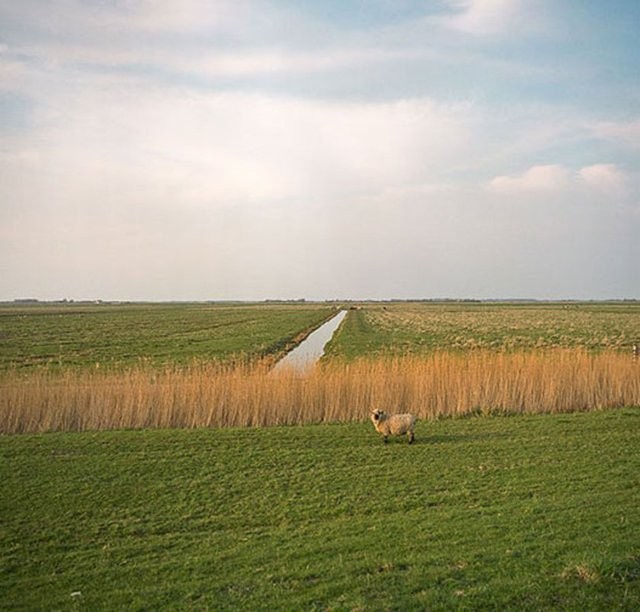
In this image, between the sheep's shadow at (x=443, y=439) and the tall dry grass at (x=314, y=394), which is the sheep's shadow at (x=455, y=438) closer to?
the sheep's shadow at (x=443, y=439)

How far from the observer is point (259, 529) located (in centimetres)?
712

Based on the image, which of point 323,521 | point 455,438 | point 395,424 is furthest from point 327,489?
point 455,438

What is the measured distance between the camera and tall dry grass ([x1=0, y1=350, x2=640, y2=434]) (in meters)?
13.7

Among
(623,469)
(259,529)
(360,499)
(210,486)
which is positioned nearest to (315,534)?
(259,529)

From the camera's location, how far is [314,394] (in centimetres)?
1453

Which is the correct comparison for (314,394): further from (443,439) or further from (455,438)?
(455,438)

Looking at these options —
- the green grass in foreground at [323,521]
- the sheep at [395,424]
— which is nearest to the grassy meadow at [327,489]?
the green grass in foreground at [323,521]

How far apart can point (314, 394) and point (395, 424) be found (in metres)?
3.60

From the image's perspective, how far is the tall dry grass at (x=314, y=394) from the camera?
13.7 m

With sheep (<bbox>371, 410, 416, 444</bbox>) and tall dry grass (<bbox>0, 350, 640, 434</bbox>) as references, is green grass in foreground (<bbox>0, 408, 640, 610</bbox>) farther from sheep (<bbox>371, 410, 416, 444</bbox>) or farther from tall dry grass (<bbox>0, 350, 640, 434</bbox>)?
tall dry grass (<bbox>0, 350, 640, 434</bbox>)

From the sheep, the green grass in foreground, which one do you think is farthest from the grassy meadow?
the sheep

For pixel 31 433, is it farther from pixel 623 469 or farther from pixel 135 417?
pixel 623 469

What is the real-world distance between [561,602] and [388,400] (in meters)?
10.00

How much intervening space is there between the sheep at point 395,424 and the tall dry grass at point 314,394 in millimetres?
2908
